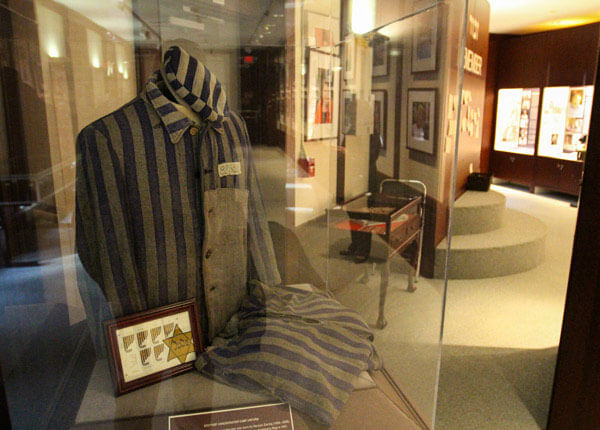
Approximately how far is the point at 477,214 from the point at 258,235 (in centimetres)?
253

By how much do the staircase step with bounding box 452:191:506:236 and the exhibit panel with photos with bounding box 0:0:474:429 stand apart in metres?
2.03

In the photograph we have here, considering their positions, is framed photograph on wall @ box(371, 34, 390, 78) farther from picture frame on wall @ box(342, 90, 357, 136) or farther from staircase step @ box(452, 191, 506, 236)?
staircase step @ box(452, 191, 506, 236)

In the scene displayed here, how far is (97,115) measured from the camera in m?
0.62

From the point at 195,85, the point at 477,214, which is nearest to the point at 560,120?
the point at 477,214

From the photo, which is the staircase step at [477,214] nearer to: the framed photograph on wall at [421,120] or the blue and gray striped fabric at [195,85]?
the framed photograph on wall at [421,120]

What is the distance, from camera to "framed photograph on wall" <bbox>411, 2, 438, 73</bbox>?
2.99ft

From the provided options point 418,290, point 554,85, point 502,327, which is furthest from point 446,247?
point 554,85

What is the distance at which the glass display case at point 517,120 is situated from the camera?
5.16 meters

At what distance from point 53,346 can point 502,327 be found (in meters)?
2.19

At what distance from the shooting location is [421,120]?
3.11 ft

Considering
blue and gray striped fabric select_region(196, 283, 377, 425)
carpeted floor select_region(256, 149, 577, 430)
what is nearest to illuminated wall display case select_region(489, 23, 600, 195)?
carpeted floor select_region(256, 149, 577, 430)

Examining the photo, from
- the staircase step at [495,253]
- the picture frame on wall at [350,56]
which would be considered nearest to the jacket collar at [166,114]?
the picture frame on wall at [350,56]

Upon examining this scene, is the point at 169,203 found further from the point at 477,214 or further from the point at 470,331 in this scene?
the point at 477,214

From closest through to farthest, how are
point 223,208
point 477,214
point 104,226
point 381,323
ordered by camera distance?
point 104,226
point 223,208
point 381,323
point 477,214
